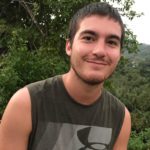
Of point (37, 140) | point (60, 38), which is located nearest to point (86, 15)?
point (37, 140)

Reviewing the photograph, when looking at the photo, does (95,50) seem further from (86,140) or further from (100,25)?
(86,140)

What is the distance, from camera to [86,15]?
1.73 meters

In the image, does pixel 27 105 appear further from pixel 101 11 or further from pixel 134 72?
pixel 134 72

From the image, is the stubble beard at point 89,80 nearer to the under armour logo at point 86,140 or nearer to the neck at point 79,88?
the neck at point 79,88

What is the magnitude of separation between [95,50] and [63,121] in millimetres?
326

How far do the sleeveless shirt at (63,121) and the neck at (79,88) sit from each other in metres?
0.02

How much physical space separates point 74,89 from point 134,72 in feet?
126

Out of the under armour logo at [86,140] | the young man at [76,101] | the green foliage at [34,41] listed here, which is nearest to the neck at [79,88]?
the young man at [76,101]

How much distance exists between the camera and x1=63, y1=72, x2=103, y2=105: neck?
1735 millimetres

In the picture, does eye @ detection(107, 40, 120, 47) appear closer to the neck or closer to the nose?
the nose

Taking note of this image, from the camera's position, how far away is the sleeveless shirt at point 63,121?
166 cm

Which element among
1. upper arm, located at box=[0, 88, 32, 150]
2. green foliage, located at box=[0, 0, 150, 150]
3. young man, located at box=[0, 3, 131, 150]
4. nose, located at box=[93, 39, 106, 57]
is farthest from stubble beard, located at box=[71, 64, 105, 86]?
green foliage, located at box=[0, 0, 150, 150]

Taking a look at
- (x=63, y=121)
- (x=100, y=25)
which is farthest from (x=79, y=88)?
(x=100, y=25)

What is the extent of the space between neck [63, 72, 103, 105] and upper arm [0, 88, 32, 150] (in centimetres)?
20
